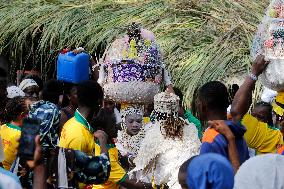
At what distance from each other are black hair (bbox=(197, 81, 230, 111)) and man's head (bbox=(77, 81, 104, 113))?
3.02 feet

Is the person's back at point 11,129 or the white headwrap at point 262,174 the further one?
the person's back at point 11,129

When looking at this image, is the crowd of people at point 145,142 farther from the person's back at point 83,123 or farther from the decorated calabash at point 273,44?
the decorated calabash at point 273,44

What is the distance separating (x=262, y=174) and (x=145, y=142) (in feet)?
8.81

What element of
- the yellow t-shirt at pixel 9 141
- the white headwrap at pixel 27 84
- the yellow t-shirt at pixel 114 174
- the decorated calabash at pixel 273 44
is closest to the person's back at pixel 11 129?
the yellow t-shirt at pixel 9 141

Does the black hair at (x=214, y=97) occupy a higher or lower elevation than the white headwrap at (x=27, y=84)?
higher

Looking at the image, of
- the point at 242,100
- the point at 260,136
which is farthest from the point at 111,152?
the point at 242,100

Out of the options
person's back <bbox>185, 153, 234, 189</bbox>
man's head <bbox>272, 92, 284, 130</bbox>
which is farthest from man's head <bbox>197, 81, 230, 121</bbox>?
man's head <bbox>272, 92, 284, 130</bbox>

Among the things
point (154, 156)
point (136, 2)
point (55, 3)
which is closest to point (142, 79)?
point (154, 156)

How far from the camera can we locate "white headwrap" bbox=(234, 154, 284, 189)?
3355 mm

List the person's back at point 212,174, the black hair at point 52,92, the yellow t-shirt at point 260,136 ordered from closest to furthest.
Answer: the person's back at point 212,174, the yellow t-shirt at point 260,136, the black hair at point 52,92

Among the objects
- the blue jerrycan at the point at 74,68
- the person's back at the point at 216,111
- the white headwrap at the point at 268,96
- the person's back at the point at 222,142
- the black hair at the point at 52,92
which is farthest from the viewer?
the blue jerrycan at the point at 74,68

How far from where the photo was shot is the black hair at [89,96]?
18.4 ft

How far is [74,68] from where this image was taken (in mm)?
8812

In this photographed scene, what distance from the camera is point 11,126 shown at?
5781 millimetres
